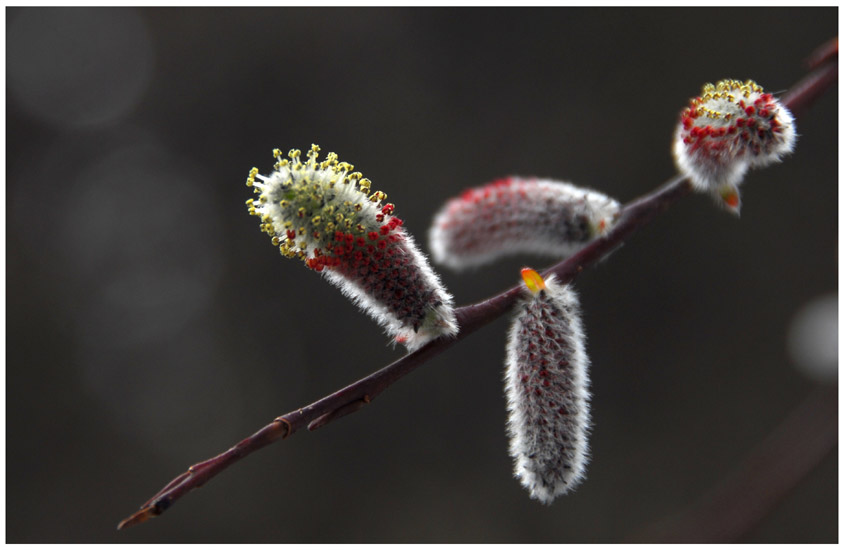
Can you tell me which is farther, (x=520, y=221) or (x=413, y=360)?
(x=520, y=221)

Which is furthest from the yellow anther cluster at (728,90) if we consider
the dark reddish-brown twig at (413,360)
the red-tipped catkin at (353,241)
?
the red-tipped catkin at (353,241)

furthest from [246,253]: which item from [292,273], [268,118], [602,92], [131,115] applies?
[602,92]

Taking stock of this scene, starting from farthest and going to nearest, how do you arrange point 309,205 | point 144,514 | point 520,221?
point 520,221 < point 309,205 < point 144,514

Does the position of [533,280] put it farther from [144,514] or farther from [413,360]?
[144,514]

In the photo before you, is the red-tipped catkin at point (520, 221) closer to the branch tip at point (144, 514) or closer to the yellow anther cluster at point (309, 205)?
the yellow anther cluster at point (309, 205)

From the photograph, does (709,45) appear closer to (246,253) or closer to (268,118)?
(268,118)

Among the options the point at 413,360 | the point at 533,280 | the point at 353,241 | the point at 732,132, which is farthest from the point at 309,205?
the point at 732,132
